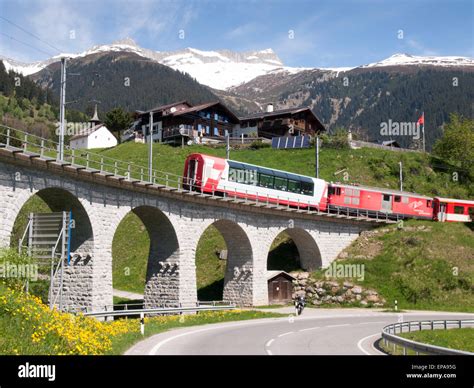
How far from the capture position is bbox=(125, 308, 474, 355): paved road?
17.5 m

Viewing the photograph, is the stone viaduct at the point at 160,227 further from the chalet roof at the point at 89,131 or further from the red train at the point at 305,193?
the chalet roof at the point at 89,131

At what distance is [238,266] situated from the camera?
140 ft

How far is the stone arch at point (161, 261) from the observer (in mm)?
35469

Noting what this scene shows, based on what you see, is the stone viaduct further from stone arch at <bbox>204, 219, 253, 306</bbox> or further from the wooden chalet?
the wooden chalet

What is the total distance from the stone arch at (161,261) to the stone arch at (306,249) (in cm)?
1525

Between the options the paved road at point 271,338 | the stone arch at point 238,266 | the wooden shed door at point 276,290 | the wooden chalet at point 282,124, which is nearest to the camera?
the paved road at point 271,338

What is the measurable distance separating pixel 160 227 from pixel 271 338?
16936 millimetres

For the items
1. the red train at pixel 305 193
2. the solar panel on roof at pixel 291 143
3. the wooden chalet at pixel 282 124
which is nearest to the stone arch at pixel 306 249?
the red train at pixel 305 193

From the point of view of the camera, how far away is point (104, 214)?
99.9 ft

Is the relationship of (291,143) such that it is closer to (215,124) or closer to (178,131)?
(178,131)

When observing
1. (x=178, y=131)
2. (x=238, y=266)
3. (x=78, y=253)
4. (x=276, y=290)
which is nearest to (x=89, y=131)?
(x=178, y=131)

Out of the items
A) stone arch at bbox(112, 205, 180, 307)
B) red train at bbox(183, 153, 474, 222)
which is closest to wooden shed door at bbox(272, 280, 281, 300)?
red train at bbox(183, 153, 474, 222)

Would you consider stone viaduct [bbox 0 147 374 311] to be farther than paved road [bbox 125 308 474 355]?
Yes

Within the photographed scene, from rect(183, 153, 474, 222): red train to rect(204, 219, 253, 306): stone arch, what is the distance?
10.00 ft
